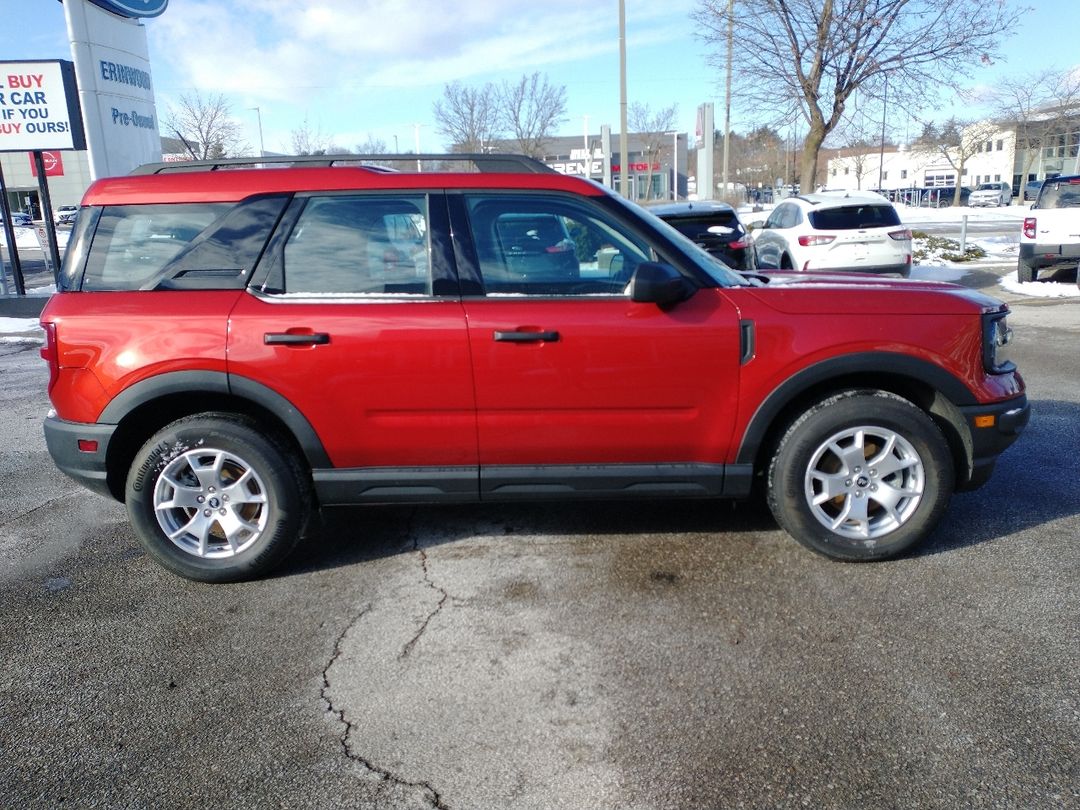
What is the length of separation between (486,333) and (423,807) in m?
1.89

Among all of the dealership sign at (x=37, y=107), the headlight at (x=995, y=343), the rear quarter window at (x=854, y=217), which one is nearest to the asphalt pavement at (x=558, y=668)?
the headlight at (x=995, y=343)

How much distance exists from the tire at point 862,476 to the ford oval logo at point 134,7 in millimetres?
14688

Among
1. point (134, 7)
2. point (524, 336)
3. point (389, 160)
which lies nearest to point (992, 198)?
point (134, 7)

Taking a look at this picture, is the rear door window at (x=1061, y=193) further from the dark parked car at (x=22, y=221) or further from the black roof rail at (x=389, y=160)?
the dark parked car at (x=22, y=221)

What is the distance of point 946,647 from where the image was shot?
2967mm

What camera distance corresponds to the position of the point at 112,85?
13.9 metres

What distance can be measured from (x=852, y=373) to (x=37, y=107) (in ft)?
52.1

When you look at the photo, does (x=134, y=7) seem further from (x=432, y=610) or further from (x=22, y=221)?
(x=22, y=221)

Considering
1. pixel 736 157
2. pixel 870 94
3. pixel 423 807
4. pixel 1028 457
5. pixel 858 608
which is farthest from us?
pixel 736 157

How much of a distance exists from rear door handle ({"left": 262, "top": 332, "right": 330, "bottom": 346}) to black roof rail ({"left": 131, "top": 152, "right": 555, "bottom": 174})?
2.85ft

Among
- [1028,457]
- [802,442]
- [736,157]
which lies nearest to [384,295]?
[802,442]

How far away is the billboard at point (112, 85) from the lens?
521 inches

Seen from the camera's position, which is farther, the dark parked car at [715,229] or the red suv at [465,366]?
the dark parked car at [715,229]

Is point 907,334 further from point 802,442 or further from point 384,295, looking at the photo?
point 384,295
